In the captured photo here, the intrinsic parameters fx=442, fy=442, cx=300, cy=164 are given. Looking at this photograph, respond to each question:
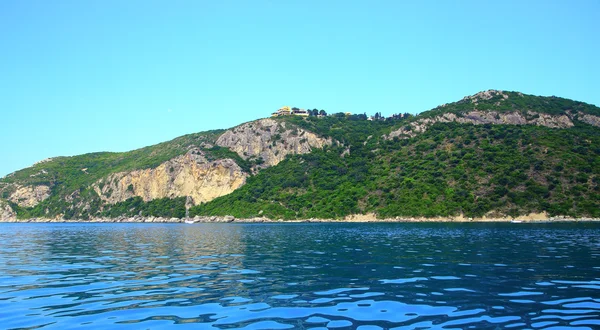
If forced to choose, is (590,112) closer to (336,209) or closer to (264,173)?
(336,209)

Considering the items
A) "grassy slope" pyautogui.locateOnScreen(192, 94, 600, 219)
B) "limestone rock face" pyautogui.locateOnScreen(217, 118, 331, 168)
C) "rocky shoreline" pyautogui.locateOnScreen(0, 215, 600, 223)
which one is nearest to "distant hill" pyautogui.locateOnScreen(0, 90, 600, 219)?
"grassy slope" pyautogui.locateOnScreen(192, 94, 600, 219)

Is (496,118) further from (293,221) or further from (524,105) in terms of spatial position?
(293,221)

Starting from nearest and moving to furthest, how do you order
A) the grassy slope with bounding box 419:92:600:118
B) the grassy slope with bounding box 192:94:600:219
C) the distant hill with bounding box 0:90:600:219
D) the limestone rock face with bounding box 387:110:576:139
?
the grassy slope with bounding box 192:94:600:219 < the distant hill with bounding box 0:90:600:219 < the limestone rock face with bounding box 387:110:576:139 < the grassy slope with bounding box 419:92:600:118

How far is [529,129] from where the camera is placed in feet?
457

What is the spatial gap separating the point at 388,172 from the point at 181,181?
84899 mm

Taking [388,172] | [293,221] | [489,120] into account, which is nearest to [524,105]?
[489,120]

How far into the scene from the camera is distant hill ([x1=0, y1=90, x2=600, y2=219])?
110m

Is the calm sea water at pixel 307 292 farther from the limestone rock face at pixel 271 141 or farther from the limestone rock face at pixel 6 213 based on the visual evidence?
the limestone rock face at pixel 6 213

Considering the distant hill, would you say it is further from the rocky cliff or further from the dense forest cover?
the rocky cliff

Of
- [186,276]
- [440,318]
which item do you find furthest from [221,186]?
[440,318]

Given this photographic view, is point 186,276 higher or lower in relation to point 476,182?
lower

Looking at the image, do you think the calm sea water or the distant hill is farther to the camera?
the distant hill

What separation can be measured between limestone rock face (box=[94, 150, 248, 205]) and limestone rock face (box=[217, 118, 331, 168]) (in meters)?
17.1

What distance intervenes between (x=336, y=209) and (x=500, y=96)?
99518 millimetres
